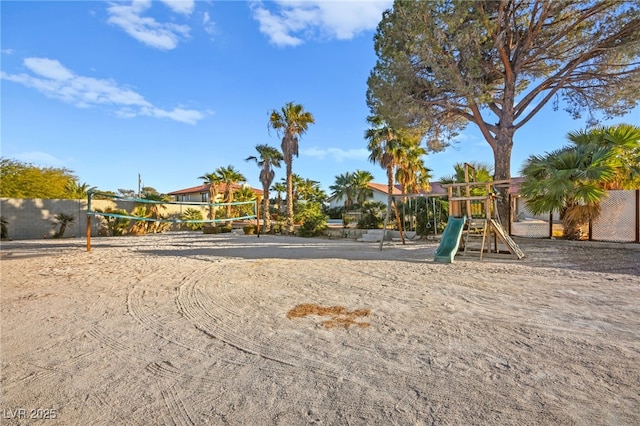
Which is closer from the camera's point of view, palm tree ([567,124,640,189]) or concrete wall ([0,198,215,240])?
palm tree ([567,124,640,189])

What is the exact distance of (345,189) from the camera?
119 ft

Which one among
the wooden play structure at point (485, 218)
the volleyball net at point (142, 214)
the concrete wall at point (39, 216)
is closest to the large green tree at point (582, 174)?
the wooden play structure at point (485, 218)

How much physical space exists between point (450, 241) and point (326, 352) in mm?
6608

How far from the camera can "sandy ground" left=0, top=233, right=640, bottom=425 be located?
209cm

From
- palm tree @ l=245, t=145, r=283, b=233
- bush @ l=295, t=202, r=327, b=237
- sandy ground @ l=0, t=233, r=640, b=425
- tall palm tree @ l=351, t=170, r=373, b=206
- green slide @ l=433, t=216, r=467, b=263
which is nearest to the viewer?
sandy ground @ l=0, t=233, r=640, b=425

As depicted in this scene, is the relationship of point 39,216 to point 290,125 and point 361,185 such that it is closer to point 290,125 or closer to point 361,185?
point 290,125

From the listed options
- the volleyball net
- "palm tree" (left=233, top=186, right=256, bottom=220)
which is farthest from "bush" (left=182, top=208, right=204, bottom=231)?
"palm tree" (left=233, top=186, right=256, bottom=220)

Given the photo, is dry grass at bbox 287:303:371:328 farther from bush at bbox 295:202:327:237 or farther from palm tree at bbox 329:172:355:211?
palm tree at bbox 329:172:355:211

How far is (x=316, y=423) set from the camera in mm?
1962

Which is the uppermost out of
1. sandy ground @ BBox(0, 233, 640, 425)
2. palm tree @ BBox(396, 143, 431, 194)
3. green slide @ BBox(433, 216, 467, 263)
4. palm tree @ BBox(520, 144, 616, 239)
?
palm tree @ BBox(396, 143, 431, 194)

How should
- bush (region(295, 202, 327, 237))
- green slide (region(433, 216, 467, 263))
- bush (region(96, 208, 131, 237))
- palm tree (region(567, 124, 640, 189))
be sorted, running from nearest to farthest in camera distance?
1. green slide (region(433, 216, 467, 263))
2. palm tree (region(567, 124, 640, 189))
3. bush (region(295, 202, 327, 237))
4. bush (region(96, 208, 131, 237))

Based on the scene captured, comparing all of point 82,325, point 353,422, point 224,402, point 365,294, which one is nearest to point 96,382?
point 224,402

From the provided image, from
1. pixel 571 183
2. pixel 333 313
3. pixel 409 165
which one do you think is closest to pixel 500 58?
pixel 571 183

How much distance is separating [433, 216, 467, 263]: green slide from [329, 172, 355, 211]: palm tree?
26574 millimetres
